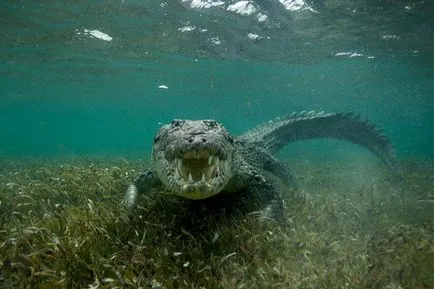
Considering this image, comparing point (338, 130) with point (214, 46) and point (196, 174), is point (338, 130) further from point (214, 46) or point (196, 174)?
point (214, 46)

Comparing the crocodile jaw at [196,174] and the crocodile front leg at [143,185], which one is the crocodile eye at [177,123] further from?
the crocodile front leg at [143,185]

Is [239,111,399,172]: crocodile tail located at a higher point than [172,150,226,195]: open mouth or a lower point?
lower

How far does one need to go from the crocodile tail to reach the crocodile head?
19.3 feet

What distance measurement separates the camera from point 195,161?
3766mm

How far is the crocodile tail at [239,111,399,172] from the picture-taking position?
10234mm

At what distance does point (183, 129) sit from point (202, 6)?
1324 centimetres

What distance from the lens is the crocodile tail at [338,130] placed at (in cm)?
1023

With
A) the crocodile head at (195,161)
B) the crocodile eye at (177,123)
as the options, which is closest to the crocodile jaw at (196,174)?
the crocodile head at (195,161)

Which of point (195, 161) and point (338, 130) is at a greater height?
point (195, 161)

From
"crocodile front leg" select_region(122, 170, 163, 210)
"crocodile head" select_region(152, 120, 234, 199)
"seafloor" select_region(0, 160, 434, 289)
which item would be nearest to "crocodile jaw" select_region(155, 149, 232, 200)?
"crocodile head" select_region(152, 120, 234, 199)

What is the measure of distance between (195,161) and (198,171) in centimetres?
12

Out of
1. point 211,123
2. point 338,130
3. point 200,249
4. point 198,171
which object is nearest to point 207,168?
point 198,171

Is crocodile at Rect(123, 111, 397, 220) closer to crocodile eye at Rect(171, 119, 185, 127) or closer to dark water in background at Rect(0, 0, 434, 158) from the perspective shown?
crocodile eye at Rect(171, 119, 185, 127)

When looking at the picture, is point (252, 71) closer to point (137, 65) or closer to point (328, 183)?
point (137, 65)
